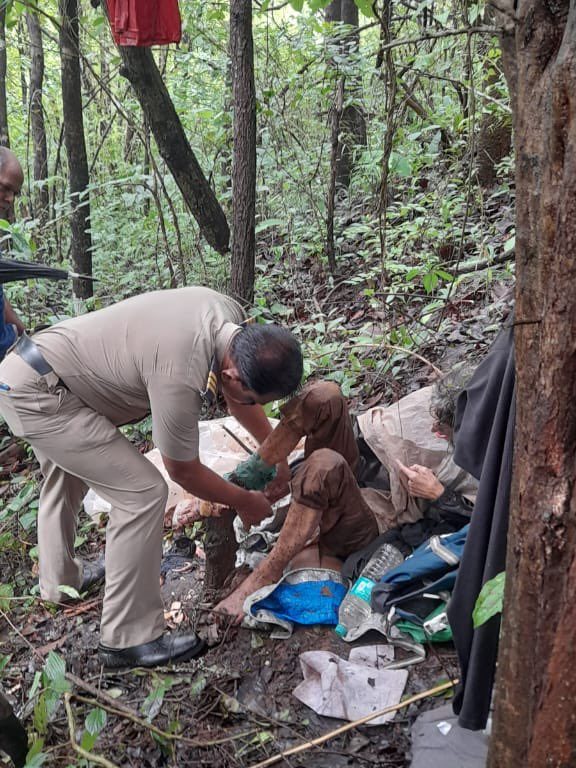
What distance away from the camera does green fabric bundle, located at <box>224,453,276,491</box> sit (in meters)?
3.38

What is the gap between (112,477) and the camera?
3000mm

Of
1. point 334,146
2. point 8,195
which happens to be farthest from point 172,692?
point 334,146

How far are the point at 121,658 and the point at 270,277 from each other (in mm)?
4459

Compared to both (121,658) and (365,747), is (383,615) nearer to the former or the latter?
(365,747)

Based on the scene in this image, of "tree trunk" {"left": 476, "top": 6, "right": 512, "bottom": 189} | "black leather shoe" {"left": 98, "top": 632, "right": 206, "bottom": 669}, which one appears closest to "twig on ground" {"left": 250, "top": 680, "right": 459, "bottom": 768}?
"black leather shoe" {"left": 98, "top": 632, "right": 206, "bottom": 669}

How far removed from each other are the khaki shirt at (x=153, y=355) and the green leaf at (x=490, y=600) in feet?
4.81

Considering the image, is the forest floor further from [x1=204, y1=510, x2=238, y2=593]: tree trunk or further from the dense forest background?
the dense forest background

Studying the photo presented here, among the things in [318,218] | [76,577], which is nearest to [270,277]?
[318,218]

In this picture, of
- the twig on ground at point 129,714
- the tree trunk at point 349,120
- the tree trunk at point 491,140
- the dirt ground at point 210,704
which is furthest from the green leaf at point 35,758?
the tree trunk at point 491,140

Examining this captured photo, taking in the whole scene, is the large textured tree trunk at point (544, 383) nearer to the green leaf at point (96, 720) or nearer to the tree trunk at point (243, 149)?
the green leaf at point (96, 720)

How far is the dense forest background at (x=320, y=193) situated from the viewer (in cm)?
492

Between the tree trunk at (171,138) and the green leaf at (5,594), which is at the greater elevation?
the tree trunk at (171,138)

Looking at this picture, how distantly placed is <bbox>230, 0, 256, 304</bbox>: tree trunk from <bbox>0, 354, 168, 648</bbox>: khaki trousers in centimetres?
205

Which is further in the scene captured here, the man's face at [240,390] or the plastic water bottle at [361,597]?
the plastic water bottle at [361,597]
